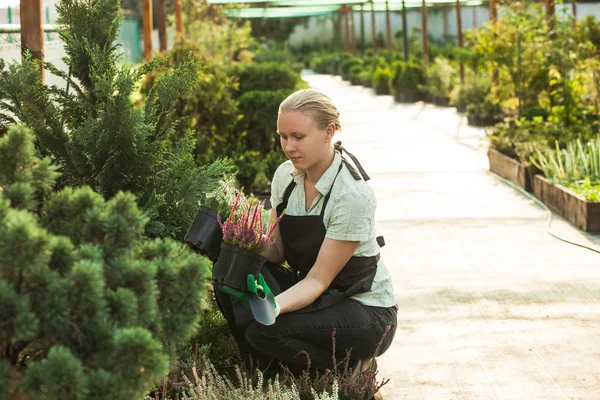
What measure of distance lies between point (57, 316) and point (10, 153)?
46cm

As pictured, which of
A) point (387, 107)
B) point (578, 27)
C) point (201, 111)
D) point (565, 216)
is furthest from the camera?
point (387, 107)

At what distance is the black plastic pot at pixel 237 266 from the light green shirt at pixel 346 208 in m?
0.42

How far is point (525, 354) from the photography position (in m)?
4.57

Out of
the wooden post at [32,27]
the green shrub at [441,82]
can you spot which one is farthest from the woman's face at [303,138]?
the green shrub at [441,82]

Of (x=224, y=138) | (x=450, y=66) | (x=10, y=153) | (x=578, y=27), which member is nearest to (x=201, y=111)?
(x=224, y=138)

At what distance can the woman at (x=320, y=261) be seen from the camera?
11.7ft

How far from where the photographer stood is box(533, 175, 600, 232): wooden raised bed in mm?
7668

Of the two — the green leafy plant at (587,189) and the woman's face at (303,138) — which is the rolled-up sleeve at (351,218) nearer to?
the woman's face at (303,138)

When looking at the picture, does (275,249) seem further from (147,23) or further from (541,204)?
(147,23)

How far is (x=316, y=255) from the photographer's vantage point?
380cm

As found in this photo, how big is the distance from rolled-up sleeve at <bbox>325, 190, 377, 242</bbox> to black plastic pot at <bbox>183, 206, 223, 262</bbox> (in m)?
0.41

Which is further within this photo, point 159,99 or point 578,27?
point 578,27

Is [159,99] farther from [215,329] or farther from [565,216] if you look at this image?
[565,216]

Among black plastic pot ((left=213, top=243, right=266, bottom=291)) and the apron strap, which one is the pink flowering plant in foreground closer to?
black plastic pot ((left=213, top=243, right=266, bottom=291))
